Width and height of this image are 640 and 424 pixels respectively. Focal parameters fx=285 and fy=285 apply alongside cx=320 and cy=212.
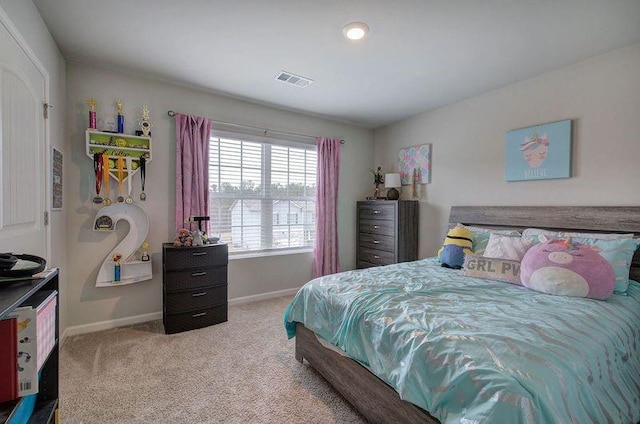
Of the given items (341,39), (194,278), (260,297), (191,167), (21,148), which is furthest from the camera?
(260,297)

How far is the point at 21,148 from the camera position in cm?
166

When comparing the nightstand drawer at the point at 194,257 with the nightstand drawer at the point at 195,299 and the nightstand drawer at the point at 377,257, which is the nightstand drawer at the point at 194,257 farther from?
the nightstand drawer at the point at 377,257

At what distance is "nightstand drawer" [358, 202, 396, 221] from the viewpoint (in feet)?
12.7

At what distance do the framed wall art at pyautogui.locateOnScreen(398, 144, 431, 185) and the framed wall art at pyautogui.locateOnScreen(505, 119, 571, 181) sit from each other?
0.98 metres

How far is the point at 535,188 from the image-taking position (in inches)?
111

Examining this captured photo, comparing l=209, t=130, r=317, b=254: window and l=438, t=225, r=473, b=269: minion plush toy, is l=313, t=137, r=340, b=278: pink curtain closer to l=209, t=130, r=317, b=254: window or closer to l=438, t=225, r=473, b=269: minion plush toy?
l=209, t=130, r=317, b=254: window

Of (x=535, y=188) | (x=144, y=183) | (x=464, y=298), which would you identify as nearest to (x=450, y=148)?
(x=535, y=188)

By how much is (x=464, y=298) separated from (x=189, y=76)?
3134mm

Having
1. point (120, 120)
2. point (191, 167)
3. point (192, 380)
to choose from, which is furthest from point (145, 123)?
point (192, 380)

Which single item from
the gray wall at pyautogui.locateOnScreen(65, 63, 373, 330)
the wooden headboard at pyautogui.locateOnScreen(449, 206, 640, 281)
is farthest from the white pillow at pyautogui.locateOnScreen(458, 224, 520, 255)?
the gray wall at pyautogui.locateOnScreen(65, 63, 373, 330)

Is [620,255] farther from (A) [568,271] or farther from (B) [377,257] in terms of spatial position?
(B) [377,257]

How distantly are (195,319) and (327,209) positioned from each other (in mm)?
2167

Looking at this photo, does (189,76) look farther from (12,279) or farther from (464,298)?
(464,298)

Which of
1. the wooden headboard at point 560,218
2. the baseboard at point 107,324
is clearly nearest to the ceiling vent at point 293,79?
the wooden headboard at point 560,218
